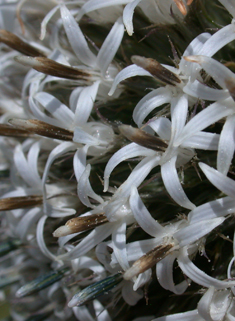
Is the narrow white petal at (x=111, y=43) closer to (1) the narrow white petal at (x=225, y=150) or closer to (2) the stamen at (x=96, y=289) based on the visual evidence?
(1) the narrow white petal at (x=225, y=150)

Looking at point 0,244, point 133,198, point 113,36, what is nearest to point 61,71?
point 113,36

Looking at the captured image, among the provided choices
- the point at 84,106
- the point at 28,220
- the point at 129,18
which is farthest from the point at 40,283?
the point at 129,18

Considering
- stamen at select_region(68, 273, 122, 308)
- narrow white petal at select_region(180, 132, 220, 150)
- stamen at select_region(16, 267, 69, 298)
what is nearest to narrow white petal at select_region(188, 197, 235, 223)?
narrow white petal at select_region(180, 132, 220, 150)

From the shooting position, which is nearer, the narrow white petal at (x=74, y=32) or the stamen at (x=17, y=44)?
the narrow white petal at (x=74, y=32)

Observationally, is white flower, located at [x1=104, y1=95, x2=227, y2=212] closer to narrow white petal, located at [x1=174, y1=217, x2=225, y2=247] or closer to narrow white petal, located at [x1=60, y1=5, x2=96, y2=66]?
narrow white petal, located at [x1=174, y1=217, x2=225, y2=247]

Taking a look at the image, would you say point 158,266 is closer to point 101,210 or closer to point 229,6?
point 101,210

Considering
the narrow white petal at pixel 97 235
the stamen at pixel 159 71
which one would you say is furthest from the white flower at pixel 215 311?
the stamen at pixel 159 71
